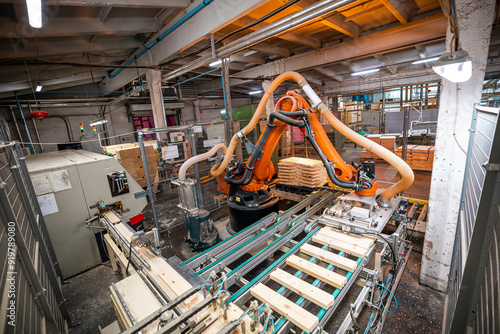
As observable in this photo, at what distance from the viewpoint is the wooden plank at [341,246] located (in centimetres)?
274

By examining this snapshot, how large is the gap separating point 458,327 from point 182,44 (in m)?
6.45

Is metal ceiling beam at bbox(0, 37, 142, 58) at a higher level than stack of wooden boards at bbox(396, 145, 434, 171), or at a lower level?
higher

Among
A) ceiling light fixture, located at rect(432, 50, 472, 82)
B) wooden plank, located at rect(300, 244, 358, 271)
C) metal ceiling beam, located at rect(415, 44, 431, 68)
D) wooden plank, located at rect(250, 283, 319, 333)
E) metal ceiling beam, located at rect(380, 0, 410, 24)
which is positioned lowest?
wooden plank, located at rect(300, 244, 358, 271)

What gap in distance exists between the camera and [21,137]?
10492 millimetres

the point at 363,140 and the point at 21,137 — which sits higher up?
the point at 21,137

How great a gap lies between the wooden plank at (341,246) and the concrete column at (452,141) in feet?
5.71

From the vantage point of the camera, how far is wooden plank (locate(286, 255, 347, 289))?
2322 millimetres

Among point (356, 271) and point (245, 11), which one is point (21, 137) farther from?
point (356, 271)

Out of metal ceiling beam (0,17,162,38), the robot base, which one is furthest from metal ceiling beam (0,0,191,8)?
the robot base

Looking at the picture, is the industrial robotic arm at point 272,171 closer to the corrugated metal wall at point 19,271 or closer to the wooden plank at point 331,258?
the wooden plank at point 331,258

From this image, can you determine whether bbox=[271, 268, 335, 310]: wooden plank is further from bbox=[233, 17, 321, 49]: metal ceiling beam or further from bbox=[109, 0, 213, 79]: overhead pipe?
bbox=[233, 17, 321, 49]: metal ceiling beam

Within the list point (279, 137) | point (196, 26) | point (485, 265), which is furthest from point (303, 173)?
point (485, 265)

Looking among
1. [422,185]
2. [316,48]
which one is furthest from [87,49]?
[422,185]

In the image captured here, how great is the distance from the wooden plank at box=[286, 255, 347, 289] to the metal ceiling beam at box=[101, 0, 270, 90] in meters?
4.00
